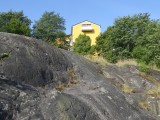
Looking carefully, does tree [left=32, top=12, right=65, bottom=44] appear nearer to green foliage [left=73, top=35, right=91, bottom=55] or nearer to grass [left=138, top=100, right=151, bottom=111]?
green foliage [left=73, top=35, right=91, bottom=55]

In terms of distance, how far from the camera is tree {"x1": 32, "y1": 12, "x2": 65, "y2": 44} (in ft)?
181

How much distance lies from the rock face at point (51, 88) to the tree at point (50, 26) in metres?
35.7

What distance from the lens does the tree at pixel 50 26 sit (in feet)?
181

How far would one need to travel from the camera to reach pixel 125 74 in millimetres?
21828

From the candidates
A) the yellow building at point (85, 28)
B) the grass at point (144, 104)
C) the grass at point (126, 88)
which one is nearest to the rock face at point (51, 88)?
the grass at point (126, 88)

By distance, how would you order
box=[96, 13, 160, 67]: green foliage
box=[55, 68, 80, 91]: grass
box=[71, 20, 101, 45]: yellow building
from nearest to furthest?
box=[55, 68, 80, 91]: grass → box=[96, 13, 160, 67]: green foliage → box=[71, 20, 101, 45]: yellow building

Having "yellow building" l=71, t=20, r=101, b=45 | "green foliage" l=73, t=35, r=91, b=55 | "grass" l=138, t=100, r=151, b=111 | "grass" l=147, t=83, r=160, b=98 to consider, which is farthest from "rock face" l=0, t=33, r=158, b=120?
"yellow building" l=71, t=20, r=101, b=45

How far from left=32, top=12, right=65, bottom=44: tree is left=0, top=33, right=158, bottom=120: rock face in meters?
35.7

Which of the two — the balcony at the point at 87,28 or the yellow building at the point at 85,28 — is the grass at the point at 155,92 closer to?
the yellow building at the point at 85,28

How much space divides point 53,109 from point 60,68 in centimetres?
465

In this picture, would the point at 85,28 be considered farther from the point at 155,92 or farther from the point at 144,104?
the point at 144,104

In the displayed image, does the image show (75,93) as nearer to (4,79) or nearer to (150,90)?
(4,79)

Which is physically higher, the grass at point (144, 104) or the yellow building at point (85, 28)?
the yellow building at point (85, 28)

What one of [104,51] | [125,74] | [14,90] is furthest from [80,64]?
[104,51]
